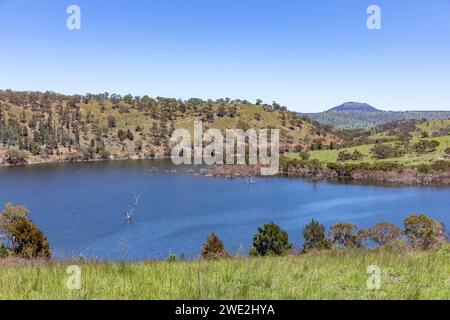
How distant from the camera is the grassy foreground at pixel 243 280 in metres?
5.60

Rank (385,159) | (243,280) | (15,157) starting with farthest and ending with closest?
(15,157) → (385,159) → (243,280)

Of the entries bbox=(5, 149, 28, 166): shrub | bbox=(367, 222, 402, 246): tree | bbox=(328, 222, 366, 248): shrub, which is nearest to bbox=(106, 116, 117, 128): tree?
bbox=(5, 149, 28, 166): shrub

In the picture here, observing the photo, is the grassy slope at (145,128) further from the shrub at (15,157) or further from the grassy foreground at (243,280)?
the grassy foreground at (243,280)

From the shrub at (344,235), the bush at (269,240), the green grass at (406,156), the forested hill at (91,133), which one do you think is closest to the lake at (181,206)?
the bush at (269,240)

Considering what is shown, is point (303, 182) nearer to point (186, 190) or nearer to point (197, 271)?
point (186, 190)

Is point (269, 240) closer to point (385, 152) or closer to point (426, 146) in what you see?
point (385, 152)

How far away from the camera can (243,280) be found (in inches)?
245

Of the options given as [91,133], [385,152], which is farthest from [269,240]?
[91,133]

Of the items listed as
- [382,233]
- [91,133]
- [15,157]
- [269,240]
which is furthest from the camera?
[91,133]

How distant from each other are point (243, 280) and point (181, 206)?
72.9 m

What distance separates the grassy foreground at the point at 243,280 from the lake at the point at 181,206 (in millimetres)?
31225

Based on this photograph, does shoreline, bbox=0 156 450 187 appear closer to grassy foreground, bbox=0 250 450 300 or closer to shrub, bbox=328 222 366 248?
shrub, bbox=328 222 366 248
